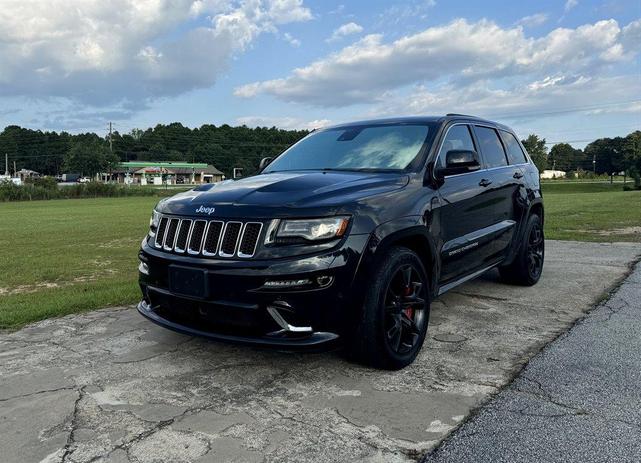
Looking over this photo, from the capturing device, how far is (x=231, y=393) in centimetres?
338

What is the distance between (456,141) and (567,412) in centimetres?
264

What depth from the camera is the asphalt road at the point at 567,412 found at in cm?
262

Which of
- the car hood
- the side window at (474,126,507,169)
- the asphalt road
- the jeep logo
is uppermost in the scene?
the side window at (474,126,507,169)

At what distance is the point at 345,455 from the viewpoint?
2621mm

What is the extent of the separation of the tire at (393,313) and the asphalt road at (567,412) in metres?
0.73

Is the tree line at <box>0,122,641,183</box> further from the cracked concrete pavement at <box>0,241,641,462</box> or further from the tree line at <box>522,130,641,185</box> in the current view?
the cracked concrete pavement at <box>0,241,641,462</box>

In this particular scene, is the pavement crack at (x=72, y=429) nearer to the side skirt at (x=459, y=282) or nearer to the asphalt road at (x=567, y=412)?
the asphalt road at (x=567, y=412)

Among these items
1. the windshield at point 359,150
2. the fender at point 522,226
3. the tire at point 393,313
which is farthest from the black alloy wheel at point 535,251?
the tire at point 393,313

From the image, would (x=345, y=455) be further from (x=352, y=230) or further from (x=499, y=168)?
(x=499, y=168)

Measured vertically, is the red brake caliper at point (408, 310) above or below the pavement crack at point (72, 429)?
above

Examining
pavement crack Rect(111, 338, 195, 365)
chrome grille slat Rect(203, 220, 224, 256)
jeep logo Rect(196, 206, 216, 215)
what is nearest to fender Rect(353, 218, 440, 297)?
chrome grille slat Rect(203, 220, 224, 256)

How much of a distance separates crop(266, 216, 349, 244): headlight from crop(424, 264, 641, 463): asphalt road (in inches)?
52.9

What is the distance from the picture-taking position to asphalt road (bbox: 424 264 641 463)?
2.62 m

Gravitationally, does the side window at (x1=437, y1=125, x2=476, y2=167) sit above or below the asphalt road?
above
